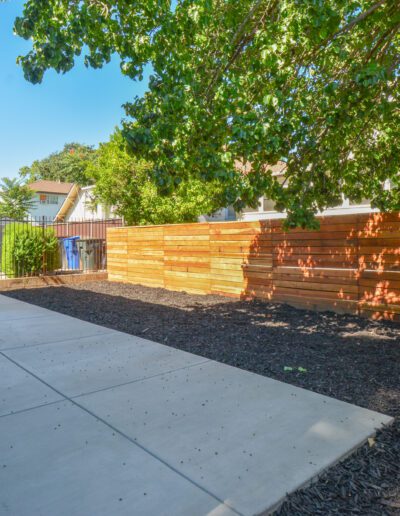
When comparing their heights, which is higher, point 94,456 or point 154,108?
point 154,108

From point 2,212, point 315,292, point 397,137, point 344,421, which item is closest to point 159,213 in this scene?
point 315,292

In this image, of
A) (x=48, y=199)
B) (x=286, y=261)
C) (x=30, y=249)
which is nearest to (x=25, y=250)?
(x=30, y=249)

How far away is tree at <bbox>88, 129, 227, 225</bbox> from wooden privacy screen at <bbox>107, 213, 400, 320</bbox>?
4.04 m

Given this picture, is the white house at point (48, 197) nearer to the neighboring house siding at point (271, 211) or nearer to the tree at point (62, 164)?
the tree at point (62, 164)

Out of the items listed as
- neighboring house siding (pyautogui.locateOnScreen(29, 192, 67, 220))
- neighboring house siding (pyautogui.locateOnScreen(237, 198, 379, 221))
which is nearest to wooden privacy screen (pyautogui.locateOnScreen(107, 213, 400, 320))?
neighboring house siding (pyautogui.locateOnScreen(237, 198, 379, 221))

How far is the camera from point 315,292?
7.22 meters

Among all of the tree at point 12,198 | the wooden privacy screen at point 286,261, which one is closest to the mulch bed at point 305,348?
the wooden privacy screen at point 286,261

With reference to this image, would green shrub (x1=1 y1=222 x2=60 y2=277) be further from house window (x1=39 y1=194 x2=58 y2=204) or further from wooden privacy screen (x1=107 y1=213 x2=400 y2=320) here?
house window (x1=39 y1=194 x2=58 y2=204)

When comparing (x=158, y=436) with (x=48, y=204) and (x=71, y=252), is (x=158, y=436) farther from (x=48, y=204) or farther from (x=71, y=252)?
(x=48, y=204)

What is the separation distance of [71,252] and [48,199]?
27676 mm

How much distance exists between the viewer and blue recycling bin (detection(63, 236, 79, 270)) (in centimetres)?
1481

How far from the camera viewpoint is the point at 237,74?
5.39 m

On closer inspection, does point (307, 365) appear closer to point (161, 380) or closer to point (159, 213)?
point (161, 380)

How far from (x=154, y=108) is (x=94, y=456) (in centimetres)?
371
